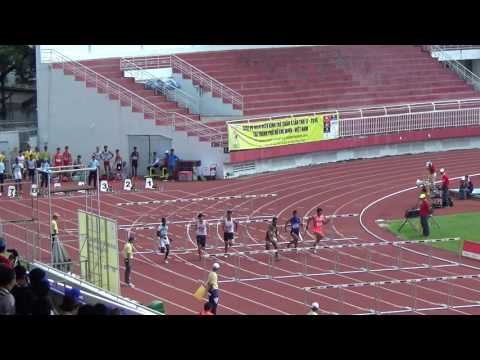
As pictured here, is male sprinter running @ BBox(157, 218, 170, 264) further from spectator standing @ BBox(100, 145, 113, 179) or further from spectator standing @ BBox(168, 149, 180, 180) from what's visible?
spectator standing @ BBox(100, 145, 113, 179)

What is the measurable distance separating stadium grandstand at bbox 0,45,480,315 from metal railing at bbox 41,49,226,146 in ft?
0.19

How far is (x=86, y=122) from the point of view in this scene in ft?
113

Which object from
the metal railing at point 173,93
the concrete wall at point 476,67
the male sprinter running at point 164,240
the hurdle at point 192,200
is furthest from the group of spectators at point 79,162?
the concrete wall at point 476,67

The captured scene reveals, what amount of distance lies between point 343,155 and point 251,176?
446 cm

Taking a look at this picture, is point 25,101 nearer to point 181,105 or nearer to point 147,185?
point 181,105

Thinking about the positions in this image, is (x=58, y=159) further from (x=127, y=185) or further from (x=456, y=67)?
(x=456, y=67)

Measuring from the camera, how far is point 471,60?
44938mm

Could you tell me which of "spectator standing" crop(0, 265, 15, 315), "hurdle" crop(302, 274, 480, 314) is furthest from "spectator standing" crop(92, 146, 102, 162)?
"spectator standing" crop(0, 265, 15, 315)

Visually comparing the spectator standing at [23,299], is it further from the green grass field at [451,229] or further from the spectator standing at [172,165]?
the spectator standing at [172,165]

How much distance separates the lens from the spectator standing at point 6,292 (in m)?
7.57

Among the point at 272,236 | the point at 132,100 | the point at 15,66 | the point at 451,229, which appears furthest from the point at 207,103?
the point at 272,236

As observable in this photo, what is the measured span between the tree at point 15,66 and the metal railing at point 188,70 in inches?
195
